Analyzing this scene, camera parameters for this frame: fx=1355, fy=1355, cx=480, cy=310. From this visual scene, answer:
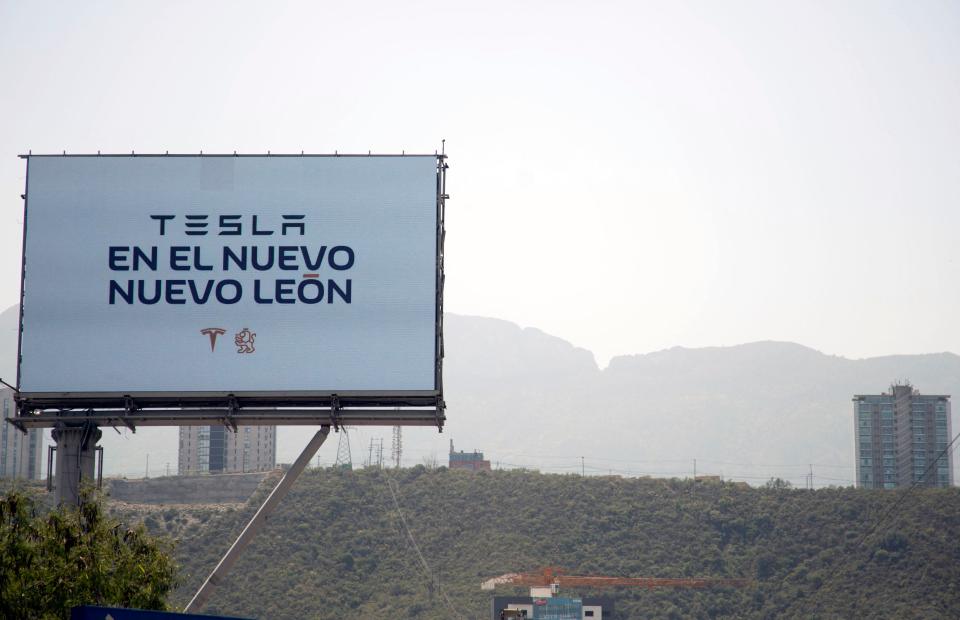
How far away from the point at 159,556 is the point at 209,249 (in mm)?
6795

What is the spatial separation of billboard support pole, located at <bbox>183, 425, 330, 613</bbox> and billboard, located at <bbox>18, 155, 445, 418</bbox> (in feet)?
3.65

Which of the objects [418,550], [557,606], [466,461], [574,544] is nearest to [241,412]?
[557,606]

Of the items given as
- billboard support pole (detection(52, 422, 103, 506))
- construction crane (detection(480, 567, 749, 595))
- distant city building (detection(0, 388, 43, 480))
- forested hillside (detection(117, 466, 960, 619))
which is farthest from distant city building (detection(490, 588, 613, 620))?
distant city building (detection(0, 388, 43, 480))

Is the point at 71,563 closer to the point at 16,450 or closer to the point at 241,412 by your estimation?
the point at 241,412

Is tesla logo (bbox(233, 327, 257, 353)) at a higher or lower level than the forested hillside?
higher

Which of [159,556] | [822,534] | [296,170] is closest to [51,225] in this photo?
[296,170]

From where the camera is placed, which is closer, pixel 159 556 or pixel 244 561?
pixel 159 556

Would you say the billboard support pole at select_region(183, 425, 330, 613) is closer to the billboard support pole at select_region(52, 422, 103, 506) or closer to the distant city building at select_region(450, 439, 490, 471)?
the billboard support pole at select_region(52, 422, 103, 506)

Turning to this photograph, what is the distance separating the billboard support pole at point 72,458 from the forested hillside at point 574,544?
5505 centimetres

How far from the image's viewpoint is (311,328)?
2978cm

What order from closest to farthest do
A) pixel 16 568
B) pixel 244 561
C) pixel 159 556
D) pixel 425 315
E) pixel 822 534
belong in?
1. pixel 16 568
2. pixel 159 556
3. pixel 425 315
4. pixel 244 561
5. pixel 822 534

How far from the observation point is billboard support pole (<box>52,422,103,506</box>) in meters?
30.1

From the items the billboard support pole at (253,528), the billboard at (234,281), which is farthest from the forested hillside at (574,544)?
the billboard at (234,281)

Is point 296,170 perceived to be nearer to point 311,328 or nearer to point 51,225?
point 311,328
